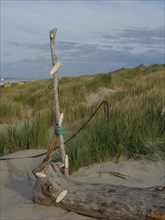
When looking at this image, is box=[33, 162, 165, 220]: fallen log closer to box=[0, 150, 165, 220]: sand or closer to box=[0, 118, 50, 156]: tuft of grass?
box=[0, 150, 165, 220]: sand

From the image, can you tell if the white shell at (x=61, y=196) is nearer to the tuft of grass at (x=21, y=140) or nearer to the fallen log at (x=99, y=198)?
the fallen log at (x=99, y=198)

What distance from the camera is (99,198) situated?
4105 millimetres

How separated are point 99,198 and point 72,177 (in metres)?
1.64

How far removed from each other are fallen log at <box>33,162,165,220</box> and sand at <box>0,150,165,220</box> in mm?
165

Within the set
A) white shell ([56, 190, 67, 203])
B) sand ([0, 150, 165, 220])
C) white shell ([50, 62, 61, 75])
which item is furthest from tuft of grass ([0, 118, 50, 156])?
white shell ([56, 190, 67, 203])

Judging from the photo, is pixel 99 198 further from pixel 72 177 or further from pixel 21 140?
pixel 21 140

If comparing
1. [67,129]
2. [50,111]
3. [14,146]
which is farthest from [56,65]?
[50,111]

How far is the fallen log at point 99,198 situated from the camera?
3781mm

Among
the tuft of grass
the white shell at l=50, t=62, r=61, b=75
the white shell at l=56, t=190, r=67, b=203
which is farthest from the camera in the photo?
the tuft of grass

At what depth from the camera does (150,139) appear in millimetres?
6441

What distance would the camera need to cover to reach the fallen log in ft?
12.4

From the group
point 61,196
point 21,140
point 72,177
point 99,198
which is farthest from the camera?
point 21,140

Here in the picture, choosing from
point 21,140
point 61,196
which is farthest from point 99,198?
point 21,140

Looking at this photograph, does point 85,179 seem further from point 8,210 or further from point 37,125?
point 37,125
